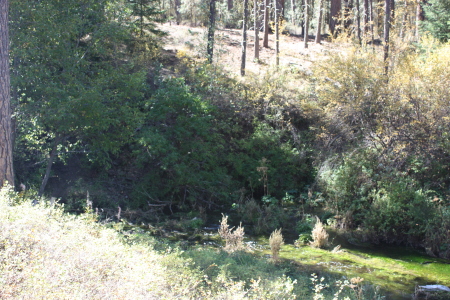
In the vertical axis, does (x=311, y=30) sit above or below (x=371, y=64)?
above

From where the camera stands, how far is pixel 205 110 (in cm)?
1431

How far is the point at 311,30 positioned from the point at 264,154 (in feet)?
88.9

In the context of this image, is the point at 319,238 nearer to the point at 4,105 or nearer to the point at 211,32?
the point at 4,105

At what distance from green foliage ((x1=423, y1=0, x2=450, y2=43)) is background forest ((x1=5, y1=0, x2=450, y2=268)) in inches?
204

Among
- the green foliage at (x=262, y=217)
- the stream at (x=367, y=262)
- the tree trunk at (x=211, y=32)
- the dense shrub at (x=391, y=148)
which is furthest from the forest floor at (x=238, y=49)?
the stream at (x=367, y=262)

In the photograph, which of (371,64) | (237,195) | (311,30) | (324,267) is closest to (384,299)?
(324,267)

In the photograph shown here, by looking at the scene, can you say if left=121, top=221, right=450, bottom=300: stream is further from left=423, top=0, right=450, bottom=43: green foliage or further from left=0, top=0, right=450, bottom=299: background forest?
left=423, top=0, right=450, bottom=43: green foliage

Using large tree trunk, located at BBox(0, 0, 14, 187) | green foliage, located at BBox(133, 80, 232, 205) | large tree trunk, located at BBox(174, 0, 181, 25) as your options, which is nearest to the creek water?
Result: green foliage, located at BBox(133, 80, 232, 205)

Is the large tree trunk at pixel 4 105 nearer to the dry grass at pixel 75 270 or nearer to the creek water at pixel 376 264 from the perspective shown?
the dry grass at pixel 75 270

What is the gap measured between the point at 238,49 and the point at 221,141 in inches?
595

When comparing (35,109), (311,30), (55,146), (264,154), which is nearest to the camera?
(35,109)

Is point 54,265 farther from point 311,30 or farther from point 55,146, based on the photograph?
point 311,30

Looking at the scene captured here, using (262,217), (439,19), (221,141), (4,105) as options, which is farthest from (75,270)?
(439,19)

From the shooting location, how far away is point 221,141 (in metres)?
15.2
